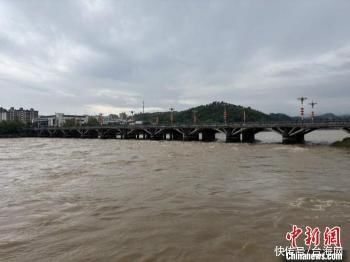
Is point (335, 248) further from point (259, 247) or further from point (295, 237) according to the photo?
point (259, 247)

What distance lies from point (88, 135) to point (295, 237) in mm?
111810

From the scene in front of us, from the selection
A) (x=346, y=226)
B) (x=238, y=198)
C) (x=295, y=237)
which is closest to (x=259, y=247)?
(x=295, y=237)

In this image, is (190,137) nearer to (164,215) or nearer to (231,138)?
(231,138)

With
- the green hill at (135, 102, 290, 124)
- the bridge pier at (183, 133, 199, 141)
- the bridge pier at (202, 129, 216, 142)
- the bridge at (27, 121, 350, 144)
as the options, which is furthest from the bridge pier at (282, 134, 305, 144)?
the green hill at (135, 102, 290, 124)

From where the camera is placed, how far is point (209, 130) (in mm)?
78625

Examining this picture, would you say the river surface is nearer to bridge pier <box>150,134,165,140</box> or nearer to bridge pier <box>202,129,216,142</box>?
bridge pier <box>202,129,216,142</box>

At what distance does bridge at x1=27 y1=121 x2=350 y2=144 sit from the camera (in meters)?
56.0

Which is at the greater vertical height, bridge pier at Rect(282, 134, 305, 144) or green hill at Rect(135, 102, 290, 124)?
green hill at Rect(135, 102, 290, 124)

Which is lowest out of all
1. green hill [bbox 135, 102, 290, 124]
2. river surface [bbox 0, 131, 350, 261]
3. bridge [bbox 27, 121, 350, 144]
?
river surface [bbox 0, 131, 350, 261]

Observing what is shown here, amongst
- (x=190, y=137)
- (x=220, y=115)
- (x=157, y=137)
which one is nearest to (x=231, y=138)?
(x=190, y=137)

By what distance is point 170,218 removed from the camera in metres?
10.9

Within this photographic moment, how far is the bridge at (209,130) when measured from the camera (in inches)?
2203
